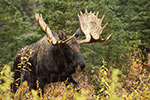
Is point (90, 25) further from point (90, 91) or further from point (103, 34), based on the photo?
point (90, 91)

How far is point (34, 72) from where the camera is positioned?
18.8 feet

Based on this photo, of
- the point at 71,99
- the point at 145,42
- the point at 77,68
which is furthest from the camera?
the point at 145,42

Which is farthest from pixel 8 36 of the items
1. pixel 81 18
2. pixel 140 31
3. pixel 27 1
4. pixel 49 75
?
pixel 27 1

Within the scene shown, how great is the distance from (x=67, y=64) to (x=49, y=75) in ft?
2.36

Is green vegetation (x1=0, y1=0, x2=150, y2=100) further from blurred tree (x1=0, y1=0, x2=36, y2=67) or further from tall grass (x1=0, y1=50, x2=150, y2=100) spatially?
tall grass (x1=0, y1=50, x2=150, y2=100)

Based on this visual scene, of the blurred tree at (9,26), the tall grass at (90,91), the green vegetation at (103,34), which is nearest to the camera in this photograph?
the tall grass at (90,91)

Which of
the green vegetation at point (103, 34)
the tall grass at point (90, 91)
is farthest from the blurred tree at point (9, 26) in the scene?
the tall grass at point (90, 91)

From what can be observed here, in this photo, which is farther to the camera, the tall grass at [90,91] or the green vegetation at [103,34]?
the green vegetation at [103,34]

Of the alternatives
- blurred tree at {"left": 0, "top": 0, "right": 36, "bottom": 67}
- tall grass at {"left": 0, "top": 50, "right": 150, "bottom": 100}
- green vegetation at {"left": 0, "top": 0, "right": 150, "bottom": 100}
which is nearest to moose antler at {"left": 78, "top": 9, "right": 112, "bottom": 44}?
green vegetation at {"left": 0, "top": 0, "right": 150, "bottom": 100}

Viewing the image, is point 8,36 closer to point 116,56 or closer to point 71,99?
point 116,56

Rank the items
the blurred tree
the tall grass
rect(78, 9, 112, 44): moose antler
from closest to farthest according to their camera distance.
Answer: the tall grass → rect(78, 9, 112, 44): moose antler → the blurred tree

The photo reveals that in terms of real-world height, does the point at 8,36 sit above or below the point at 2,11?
below

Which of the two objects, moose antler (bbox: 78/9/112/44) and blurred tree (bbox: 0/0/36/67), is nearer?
moose antler (bbox: 78/9/112/44)

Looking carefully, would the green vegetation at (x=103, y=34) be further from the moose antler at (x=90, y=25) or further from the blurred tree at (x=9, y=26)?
the moose antler at (x=90, y=25)
